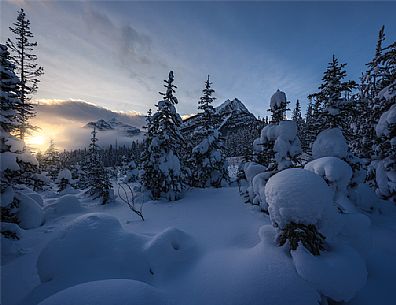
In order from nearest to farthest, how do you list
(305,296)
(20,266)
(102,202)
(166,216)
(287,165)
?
(305,296)
(20,266)
(287,165)
(166,216)
(102,202)

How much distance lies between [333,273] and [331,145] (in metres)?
7.11

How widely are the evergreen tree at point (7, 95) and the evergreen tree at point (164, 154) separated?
7829 millimetres

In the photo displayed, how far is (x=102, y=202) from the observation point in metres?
17.1

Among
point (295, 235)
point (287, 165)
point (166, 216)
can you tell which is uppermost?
point (287, 165)

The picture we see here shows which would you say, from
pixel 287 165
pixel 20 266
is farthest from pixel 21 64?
pixel 287 165

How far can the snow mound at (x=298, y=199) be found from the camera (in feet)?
14.7

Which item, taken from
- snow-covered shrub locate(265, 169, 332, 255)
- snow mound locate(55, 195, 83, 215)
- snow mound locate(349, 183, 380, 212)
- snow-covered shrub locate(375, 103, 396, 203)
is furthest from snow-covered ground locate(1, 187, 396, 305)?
snow mound locate(55, 195, 83, 215)

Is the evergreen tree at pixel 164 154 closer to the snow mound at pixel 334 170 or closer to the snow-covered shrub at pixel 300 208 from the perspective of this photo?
the snow mound at pixel 334 170

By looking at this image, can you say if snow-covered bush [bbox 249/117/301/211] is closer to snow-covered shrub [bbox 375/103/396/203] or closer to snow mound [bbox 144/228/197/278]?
snow mound [bbox 144/228/197/278]

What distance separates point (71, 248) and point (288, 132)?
Answer: 29.0ft

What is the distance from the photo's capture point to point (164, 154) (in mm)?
15398

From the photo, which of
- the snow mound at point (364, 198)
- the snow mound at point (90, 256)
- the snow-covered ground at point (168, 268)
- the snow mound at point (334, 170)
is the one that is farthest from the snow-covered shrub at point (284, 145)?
the snow mound at point (90, 256)

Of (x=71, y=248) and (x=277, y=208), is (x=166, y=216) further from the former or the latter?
(x=277, y=208)

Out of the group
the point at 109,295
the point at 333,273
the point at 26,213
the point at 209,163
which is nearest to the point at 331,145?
the point at 333,273
